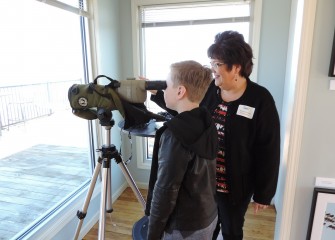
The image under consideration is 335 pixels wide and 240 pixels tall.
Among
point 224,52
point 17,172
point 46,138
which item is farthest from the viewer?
point 46,138

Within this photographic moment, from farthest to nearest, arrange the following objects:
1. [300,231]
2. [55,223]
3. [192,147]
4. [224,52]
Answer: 1. [55,223]
2. [300,231]
3. [224,52]
4. [192,147]

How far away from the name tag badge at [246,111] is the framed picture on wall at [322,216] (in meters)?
0.56

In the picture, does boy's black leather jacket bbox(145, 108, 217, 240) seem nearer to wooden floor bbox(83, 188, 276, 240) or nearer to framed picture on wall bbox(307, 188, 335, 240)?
framed picture on wall bbox(307, 188, 335, 240)

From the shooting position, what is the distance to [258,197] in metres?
1.20

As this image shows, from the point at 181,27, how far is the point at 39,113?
5.01 feet

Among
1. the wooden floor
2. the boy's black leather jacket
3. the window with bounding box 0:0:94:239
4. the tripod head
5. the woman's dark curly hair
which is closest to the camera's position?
the boy's black leather jacket

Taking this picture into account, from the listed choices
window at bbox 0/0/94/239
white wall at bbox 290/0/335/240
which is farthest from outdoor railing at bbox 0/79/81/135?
white wall at bbox 290/0/335/240

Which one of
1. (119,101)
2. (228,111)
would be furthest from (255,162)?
(119,101)

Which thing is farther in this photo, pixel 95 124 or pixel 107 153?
pixel 95 124

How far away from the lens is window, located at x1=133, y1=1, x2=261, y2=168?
2182mm

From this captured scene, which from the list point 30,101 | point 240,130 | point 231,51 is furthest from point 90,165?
point 231,51

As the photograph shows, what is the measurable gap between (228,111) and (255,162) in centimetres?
29

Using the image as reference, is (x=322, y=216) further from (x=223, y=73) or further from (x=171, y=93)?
(x=171, y=93)

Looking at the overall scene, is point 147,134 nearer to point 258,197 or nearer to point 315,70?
point 258,197
